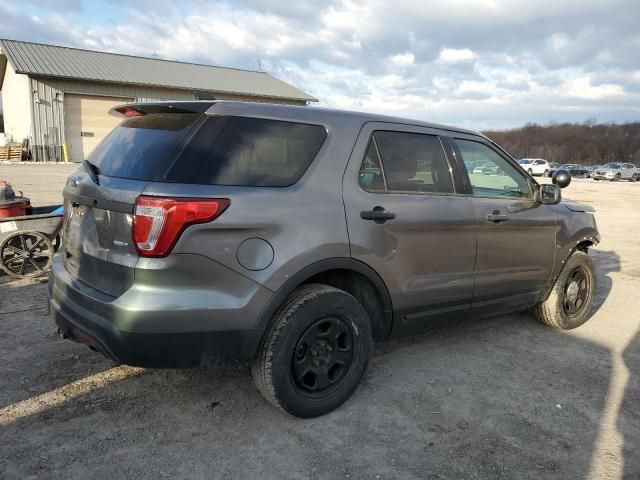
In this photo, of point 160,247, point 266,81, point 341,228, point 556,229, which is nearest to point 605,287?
point 556,229

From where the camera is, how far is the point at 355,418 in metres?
3.18

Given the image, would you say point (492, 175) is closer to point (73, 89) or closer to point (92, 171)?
point (92, 171)

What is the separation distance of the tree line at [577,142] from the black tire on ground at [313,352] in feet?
267

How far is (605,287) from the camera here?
669 cm

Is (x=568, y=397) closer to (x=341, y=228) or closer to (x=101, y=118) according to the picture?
(x=341, y=228)

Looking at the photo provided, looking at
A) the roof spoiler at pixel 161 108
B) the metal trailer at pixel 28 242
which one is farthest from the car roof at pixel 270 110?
the metal trailer at pixel 28 242

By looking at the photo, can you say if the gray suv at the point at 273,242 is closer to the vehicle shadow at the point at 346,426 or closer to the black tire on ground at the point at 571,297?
the vehicle shadow at the point at 346,426

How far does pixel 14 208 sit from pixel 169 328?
14.6 feet

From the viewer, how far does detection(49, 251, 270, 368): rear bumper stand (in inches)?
102

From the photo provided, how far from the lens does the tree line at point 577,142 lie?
8150 centimetres

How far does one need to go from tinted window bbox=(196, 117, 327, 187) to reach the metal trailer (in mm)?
3936

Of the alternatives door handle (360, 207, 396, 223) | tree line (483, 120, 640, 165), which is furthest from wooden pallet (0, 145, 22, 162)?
tree line (483, 120, 640, 165)

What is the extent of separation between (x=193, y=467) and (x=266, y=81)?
37149 millimetres

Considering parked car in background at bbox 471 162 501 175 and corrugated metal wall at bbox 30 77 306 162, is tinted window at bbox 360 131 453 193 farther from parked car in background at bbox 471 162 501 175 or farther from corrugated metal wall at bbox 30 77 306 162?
corrugated metal wall at bbox 30 77 306 162
